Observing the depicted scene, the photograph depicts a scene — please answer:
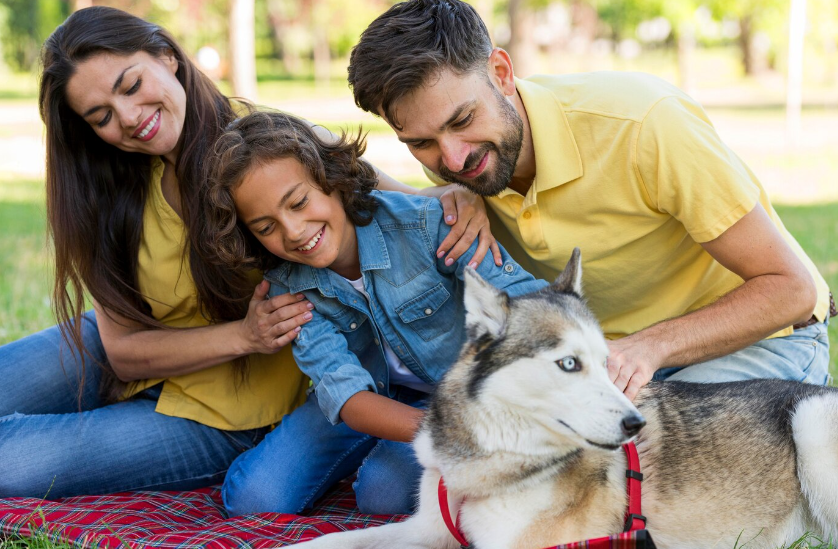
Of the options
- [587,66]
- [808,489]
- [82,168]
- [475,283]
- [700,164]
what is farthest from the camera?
[587,66]

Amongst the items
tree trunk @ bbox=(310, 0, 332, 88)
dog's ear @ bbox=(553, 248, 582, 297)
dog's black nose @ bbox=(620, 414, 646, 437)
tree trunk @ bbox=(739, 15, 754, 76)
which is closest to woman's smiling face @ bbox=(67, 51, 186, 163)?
dog's ear @ bbox=(553, 248, 582, 297)

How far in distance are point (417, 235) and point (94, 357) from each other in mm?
1887

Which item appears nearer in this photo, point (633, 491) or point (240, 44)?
point (633, 491)

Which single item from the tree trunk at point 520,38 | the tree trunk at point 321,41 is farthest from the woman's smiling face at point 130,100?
the tree trunk at point 321,41

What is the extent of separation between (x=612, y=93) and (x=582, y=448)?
1605 millimetres

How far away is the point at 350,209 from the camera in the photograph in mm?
3775

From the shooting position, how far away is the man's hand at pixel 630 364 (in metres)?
3.04

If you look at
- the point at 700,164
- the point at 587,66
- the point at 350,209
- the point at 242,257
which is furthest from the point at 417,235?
the point at 587,66

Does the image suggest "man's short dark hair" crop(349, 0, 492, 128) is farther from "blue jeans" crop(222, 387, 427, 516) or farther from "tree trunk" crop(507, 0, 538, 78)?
"tree trunk" crop(507, 0, 538, 78)

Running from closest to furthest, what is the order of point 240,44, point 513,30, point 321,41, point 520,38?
point 240,44, point 520,38, point 513,30, point 321,41

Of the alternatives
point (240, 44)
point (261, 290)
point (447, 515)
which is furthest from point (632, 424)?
point (240, 44)

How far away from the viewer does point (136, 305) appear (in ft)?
13.4

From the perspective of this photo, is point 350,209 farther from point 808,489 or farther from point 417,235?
point 808,489

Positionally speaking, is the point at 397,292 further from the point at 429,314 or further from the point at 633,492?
the point at 633,492
